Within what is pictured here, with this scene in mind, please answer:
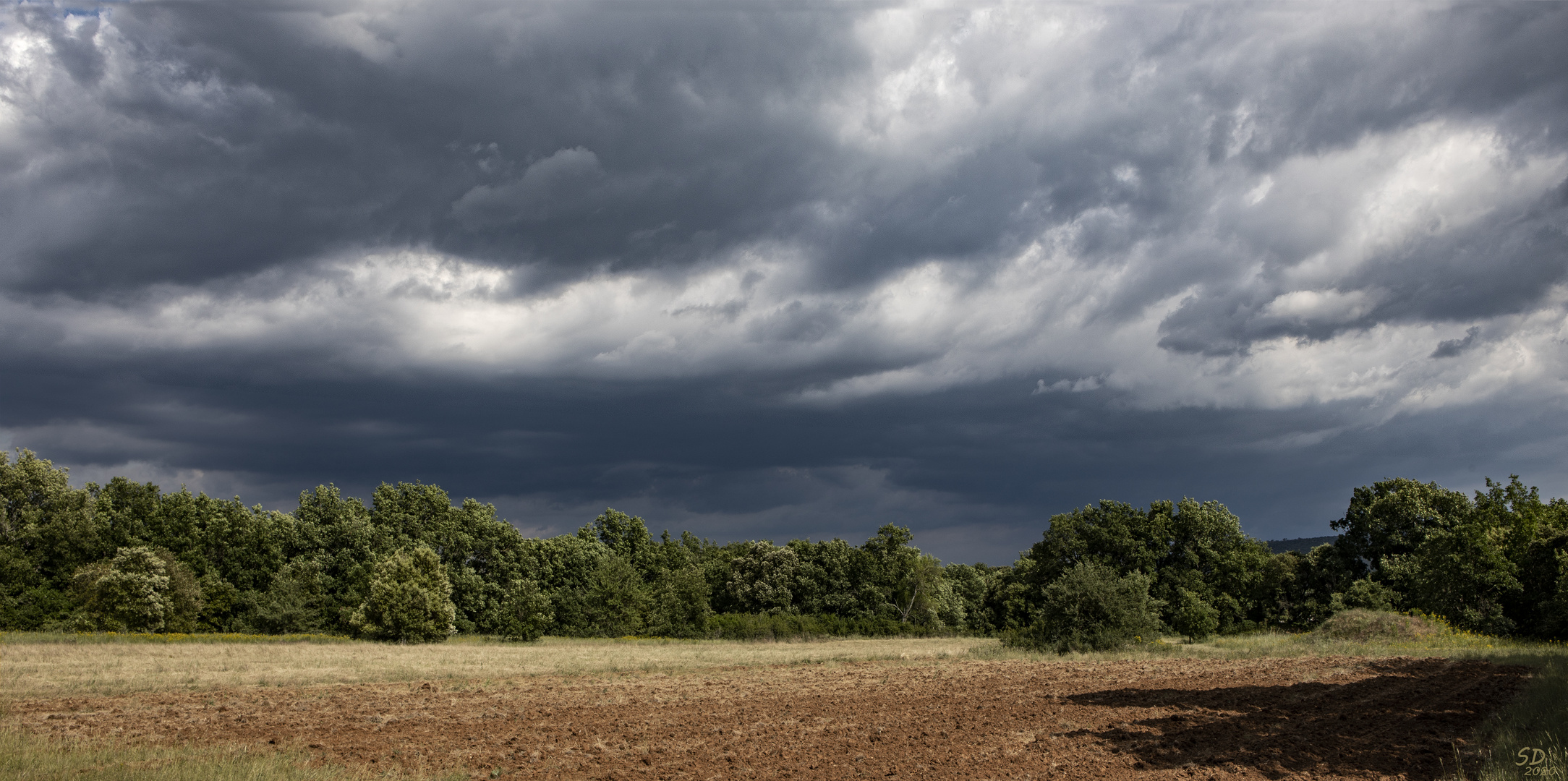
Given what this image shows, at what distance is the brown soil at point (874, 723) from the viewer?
13.4 metres

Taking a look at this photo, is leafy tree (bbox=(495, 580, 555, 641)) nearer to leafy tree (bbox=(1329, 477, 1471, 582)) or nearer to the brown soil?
the brown soil

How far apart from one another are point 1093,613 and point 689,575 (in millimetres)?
39528

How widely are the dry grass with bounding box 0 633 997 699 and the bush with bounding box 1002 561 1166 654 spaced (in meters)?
4.76

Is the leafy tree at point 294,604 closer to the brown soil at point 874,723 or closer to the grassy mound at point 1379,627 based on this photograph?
the brown soil at point 874,723

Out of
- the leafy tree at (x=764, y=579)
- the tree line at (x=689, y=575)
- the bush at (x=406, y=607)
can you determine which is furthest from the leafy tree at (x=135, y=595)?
the leafy tree at (x=764, y=579)

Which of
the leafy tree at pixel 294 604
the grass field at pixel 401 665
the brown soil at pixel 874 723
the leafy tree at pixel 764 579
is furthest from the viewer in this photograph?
the leafy tree at pixel 764 579

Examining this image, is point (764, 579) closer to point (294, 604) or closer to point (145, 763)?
point (294, 604)

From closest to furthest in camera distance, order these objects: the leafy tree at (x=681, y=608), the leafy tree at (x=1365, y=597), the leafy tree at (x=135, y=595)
Answer: the leafy tree at (x=1365, y=597), the leafy tree at (x=135, y=595), the leafy tree at (x=681, y=608)

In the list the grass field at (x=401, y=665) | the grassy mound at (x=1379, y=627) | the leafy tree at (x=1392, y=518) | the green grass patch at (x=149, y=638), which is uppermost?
the leafy tree at (x=1392, y=518)

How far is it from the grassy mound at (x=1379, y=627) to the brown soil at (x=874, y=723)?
538 inches

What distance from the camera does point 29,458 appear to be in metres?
61.7

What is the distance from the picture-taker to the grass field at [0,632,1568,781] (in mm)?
12906

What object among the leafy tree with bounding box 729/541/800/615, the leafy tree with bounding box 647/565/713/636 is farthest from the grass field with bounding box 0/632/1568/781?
the leafy tree with bounding box 729/541/800/615

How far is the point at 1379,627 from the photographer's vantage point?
40.2m
